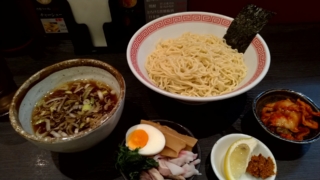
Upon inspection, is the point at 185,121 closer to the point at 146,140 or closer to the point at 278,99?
the point at 146,140

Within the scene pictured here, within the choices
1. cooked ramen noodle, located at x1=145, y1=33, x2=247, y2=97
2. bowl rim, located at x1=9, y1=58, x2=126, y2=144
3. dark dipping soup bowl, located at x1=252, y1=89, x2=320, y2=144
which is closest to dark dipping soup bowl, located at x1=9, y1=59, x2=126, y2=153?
bowl rim, located at x1=9, y1=58, x2=126, y2=144

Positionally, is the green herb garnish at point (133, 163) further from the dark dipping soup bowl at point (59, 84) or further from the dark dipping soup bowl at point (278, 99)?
the dark dipping soup bowl at point (278, 99)

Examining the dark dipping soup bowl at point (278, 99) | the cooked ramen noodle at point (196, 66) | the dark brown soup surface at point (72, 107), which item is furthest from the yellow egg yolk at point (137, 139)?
the dark dipping soup bowl at point (278, 99)

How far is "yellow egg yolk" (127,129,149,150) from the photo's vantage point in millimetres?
1384

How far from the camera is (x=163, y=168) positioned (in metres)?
1.32

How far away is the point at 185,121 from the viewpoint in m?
1.66

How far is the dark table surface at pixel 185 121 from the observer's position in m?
A: 1.46

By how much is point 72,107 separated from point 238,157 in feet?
3.13

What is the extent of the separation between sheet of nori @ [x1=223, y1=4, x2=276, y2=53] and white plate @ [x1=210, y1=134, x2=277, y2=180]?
676mm

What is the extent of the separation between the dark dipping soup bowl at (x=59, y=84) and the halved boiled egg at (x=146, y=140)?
12 centimetres

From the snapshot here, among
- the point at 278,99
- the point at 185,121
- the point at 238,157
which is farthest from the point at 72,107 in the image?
the point at 278,99

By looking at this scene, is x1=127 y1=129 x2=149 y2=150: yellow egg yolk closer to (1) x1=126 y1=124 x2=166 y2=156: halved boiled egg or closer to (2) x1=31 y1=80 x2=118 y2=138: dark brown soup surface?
(1) x1=126 y1=124 x2=166 y2=156: halved boiled egg

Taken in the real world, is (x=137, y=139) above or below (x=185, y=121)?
above

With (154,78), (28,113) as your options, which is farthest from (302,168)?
(28,113)
